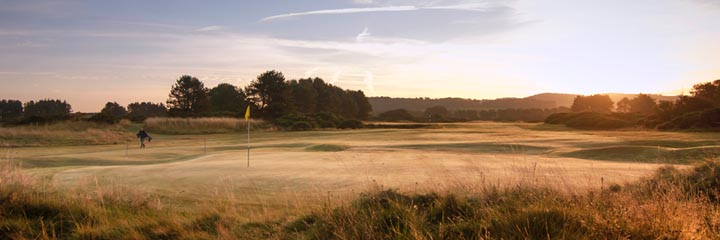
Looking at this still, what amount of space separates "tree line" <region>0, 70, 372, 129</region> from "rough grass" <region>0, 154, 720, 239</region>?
200 feet

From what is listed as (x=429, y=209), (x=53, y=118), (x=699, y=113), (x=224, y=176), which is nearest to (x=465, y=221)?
(x=429, y=209)

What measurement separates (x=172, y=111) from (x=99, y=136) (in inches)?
1800

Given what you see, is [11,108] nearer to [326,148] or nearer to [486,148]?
[326,148]

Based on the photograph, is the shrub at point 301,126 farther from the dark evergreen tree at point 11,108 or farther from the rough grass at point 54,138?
the dark evergreen tree at point 11,108

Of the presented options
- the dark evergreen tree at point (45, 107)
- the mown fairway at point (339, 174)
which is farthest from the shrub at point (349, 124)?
the dark evergreen tree at point (45, 107)

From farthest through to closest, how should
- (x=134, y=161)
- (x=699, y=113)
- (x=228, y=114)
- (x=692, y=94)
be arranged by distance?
(x=228, y=114), (x=692, y=94), (x=699, y=113), (x=134, y=161)

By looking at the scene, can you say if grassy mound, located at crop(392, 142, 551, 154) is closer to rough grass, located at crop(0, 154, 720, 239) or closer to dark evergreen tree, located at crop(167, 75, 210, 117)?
rough grass, located at crop(0, 154, 720, 239)

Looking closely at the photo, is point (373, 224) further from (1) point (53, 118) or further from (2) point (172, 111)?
(2) point (172, 111)

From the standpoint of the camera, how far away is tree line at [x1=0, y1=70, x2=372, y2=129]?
76.1 meters

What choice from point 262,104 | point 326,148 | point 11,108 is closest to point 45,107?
point 11,108

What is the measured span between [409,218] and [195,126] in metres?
63.4

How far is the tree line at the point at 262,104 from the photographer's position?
76125 mm

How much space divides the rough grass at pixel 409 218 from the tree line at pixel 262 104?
200 feet

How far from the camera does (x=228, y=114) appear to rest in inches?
3472
